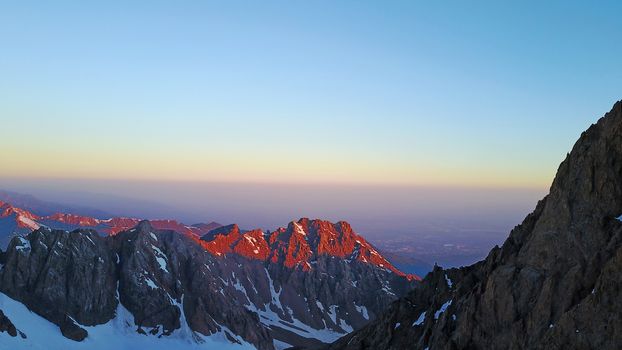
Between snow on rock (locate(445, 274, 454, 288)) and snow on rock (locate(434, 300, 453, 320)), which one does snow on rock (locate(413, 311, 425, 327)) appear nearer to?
snow on rock (locate(434, 300, 453, 320))

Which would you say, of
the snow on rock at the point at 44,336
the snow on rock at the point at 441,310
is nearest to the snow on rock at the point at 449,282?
the snow on rock at the point at 441,310

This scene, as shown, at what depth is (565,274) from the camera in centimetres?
6725

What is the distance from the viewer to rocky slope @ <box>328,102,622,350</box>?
58.1m

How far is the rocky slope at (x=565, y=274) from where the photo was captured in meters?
58.1

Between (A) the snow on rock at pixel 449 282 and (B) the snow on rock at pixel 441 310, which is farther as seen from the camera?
(A) the snow on rock at pixel 449 282

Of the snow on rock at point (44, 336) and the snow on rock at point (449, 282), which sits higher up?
the snow on rock at point (449, 282)

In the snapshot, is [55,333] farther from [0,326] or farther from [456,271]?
[456,271]

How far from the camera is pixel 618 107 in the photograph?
234 ft

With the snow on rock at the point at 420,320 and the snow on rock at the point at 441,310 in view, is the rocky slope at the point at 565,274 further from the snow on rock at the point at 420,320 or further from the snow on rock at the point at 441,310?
the snow on rock at the point at 420,320

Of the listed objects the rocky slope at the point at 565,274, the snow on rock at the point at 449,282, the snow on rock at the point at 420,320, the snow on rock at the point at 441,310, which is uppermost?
the rocky slope at the point at 565,274

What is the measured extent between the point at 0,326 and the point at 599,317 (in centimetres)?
16916

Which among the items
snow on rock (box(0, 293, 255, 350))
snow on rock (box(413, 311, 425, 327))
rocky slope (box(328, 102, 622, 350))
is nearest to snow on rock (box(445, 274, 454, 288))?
snow on rock (box(413, 311, 425, 327))

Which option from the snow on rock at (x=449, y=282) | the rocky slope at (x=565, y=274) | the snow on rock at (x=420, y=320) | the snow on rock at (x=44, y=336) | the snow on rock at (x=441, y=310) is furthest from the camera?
the snow on rock at (x=44, y=336)

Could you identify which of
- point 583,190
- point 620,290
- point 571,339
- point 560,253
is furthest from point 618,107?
point 571,339
